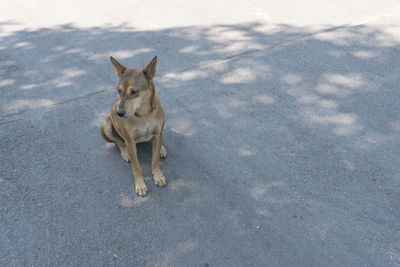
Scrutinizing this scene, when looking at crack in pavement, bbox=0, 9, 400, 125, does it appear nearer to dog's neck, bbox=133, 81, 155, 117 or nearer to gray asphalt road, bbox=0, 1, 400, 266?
gray asphalt road, bbox=0, 1, 400, 266

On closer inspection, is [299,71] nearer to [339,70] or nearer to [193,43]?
[339,70]

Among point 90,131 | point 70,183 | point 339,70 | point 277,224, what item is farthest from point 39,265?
point 339,70

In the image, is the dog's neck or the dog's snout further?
the dog's neck

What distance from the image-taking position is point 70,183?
378 centimetres

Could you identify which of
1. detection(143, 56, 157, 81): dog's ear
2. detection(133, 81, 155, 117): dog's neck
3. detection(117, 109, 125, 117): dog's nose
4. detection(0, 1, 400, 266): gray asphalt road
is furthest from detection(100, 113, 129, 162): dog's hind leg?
detection(143, 56, 157, 81): dog's ear

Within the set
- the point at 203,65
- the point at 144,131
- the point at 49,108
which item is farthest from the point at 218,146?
the point at 49,108

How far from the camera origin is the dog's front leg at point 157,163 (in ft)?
11.9

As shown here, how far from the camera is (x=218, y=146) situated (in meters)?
4.19

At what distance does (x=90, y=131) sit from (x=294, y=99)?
9.79 feet

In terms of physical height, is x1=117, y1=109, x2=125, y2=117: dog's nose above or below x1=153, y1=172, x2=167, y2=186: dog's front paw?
above

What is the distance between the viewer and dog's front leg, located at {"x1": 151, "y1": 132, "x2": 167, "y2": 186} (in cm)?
363

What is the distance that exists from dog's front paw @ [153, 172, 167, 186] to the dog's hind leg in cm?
51

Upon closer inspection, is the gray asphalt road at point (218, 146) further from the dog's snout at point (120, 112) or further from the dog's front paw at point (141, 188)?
the dog's snout at point (120, 112)

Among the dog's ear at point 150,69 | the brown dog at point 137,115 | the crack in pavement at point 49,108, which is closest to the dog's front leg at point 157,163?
the brown dog at point 137,115
